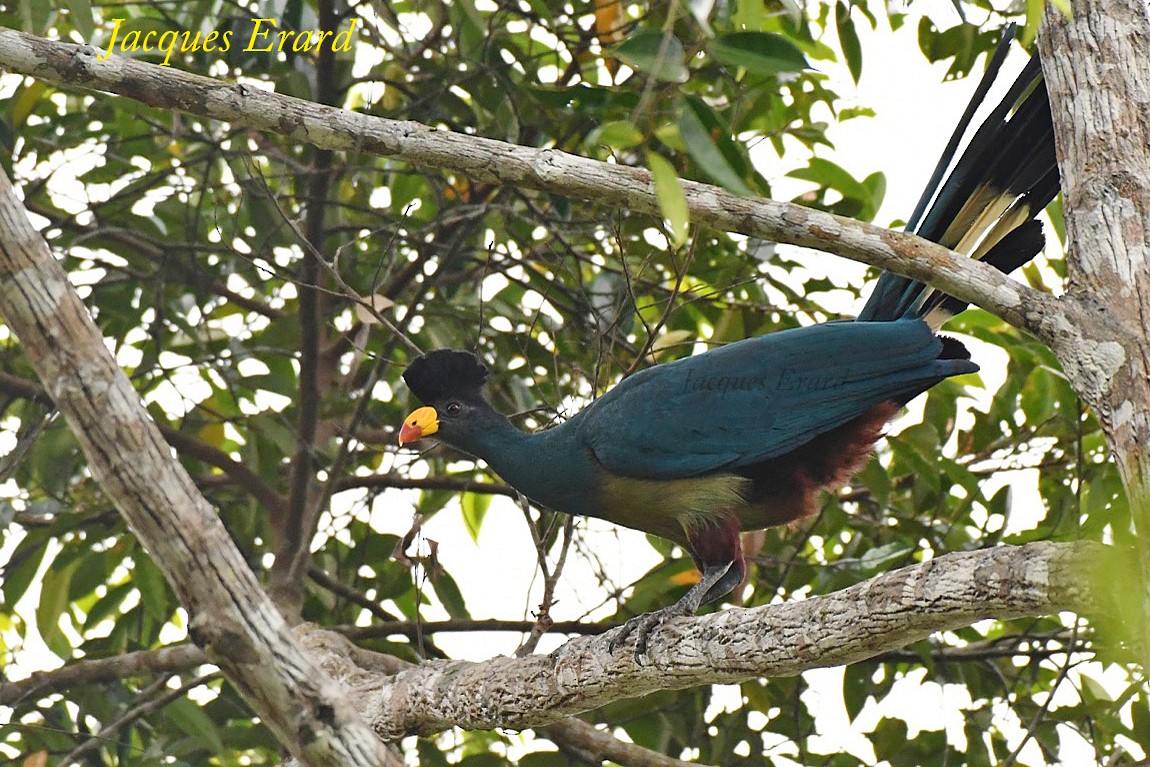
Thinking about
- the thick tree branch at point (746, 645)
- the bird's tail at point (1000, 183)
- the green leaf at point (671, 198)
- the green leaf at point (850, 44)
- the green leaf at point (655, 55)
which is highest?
the green leaf at point (850, 44)

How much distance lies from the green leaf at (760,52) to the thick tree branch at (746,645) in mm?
856

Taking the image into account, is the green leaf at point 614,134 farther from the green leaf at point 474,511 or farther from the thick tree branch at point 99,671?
the green leaf at point 474,511

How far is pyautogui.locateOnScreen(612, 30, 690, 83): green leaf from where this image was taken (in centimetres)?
177

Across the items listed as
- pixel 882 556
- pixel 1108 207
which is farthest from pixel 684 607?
pixel 1108 207

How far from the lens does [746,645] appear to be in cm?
239

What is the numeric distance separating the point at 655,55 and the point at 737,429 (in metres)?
1.62

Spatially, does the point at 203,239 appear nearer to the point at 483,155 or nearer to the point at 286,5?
the point at 286,5

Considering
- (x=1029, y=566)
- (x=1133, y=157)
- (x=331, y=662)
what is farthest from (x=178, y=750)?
(x=1133, y=157)

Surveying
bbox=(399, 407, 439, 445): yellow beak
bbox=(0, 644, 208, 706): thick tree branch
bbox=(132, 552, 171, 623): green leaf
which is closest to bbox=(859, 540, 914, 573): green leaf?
bbox=(399, 407, 439, 445): yellow beak

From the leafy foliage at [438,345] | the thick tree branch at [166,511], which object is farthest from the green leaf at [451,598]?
the thick tree branch at [166,511]

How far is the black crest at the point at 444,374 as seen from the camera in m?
3.67

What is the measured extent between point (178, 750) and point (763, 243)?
2.40 metres

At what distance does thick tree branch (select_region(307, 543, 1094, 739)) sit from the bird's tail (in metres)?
1.12

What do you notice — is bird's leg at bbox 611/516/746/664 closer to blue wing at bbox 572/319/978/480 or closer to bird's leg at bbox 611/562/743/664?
bird's leg at bbox 611/562/743/664
